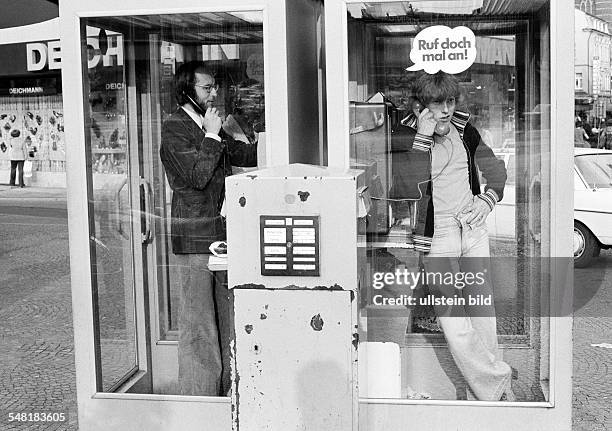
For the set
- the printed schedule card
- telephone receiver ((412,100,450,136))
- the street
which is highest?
telephone receiver ((412,100,450,136))

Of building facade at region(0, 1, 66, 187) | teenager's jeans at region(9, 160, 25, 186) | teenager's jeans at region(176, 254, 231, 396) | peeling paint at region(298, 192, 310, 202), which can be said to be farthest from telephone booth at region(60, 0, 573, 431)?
teenager's jeans at region(9, 160, 25, 186)

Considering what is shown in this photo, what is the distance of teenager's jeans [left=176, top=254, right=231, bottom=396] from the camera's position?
4383 millimetres

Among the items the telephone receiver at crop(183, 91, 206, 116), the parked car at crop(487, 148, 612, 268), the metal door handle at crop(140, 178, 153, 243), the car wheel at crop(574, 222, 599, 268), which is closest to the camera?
the telephone receiver at crop(183, 91, 206, 116)

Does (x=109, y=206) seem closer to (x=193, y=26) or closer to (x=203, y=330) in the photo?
(x=203, y=330)

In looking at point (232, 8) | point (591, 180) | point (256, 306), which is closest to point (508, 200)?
point (232, 8)

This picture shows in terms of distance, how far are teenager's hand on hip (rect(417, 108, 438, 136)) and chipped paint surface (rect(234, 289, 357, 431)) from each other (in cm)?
161

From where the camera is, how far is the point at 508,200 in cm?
430

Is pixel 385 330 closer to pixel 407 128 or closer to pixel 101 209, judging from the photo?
pixel 407 128

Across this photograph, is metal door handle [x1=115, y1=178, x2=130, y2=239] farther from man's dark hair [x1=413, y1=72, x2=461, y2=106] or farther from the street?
man's dark hair [x1=413, y1=72, x2=461, y2=106]

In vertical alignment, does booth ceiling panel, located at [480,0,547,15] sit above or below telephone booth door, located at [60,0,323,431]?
above

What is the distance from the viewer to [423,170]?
13.6 feet

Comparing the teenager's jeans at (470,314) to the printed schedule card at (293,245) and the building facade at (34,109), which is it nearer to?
the printed schedule card at (293,245)

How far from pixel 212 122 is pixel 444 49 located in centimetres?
122

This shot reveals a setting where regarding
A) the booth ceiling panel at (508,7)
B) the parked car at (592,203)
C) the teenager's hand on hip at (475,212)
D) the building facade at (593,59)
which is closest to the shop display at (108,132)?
the teenager's hand on hip at (475,212)
